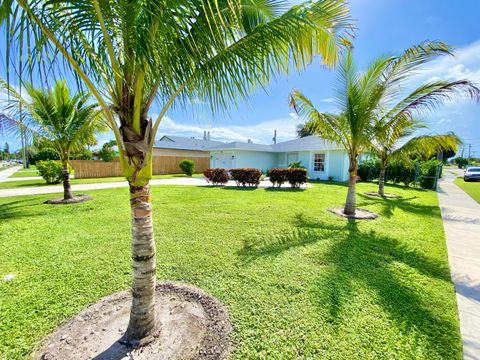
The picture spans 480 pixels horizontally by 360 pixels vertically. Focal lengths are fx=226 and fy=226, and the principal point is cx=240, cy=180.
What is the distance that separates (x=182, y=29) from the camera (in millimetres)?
2023

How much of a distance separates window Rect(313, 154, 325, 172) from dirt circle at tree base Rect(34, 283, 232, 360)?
1933 centimetres

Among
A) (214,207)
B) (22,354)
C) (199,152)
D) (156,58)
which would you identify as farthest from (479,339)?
(199,152)

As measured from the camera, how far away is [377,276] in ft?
12.7

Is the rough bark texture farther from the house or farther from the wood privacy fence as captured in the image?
the wood privacy fence

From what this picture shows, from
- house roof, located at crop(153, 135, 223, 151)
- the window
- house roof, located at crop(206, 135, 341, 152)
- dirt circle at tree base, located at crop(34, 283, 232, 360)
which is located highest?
house roof, located at crop(153, 135, 223, 151)

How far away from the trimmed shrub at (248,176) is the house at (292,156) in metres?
6.80

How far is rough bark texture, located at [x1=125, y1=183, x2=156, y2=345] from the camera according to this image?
2.31m

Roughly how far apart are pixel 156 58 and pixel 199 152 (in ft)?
103

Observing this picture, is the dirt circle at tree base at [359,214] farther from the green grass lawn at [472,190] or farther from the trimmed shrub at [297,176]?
the green grass lawn at [472,190]

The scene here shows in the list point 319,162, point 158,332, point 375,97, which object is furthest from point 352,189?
point 319,162

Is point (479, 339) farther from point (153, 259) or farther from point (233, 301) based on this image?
point (153, 259)

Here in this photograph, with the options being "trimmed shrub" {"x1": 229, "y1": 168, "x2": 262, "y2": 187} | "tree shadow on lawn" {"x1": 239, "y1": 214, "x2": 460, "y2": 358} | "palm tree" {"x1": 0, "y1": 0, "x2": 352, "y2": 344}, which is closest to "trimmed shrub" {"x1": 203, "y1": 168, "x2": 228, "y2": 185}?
"trimmed shrub" {"x1": 229, "y1": 168, "x2": 262, "y2": 187}

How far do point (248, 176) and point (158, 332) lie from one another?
12.6 meters

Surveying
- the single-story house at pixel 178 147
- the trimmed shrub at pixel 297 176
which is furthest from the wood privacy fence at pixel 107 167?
the trimmed shrub at pixel 297 176
